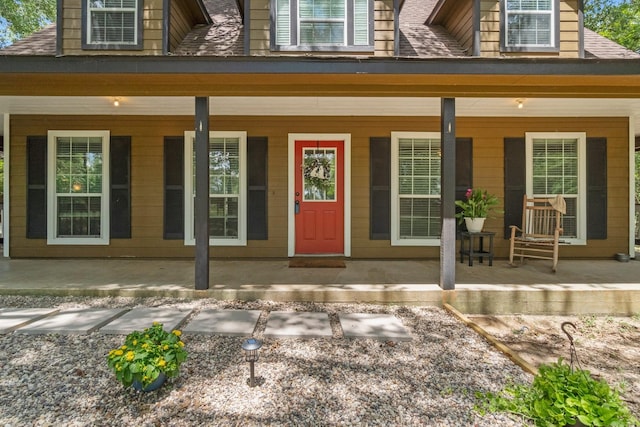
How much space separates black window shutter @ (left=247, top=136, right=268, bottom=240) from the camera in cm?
492

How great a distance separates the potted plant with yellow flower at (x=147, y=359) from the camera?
1649 millimetres

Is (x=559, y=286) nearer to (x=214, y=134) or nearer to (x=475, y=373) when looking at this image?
(x=475, y=373)

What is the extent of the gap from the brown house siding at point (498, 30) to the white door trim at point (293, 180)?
2131 millimetres

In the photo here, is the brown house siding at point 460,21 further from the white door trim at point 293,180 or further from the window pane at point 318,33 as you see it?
the white door trim at point 293,180

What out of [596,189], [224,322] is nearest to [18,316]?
[224,322]

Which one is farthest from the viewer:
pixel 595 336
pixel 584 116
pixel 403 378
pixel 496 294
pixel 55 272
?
pixel 584 116

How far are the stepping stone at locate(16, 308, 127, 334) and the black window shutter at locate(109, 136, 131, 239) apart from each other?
2174 millimetres

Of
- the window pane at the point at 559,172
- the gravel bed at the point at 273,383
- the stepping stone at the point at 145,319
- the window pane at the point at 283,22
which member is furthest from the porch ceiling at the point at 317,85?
the gravel bed at the point at 273,383

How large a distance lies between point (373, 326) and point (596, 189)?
4454mm

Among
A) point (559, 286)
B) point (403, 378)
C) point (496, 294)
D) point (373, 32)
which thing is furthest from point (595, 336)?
point (373, 32)

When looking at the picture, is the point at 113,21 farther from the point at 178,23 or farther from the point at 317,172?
the point at 317,172

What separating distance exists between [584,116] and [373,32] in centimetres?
346

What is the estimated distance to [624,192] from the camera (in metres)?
4.88

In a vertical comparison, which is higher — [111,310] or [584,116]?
[584,116]
